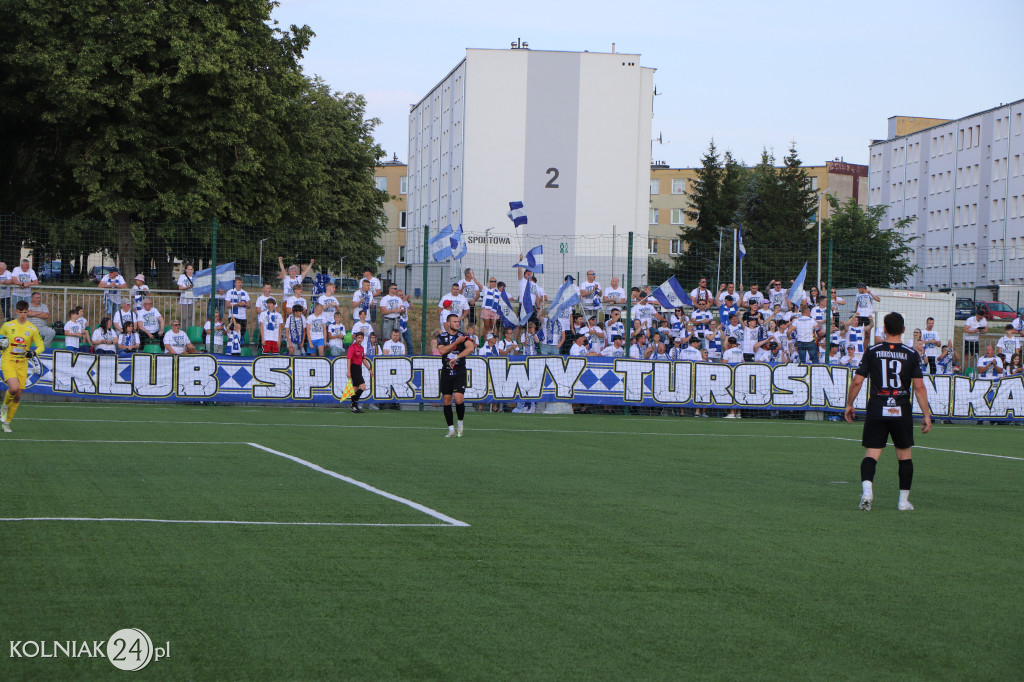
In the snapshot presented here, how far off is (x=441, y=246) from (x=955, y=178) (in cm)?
8227

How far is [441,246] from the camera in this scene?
28141mm

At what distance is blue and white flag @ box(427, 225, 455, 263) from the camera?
90.8 ft

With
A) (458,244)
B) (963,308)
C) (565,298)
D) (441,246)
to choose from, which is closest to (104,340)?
(441,246)

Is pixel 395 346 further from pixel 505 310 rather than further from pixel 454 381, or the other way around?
pixel 454 381

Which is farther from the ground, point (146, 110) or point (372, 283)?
point (146, 110)

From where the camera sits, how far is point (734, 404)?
2670 cm

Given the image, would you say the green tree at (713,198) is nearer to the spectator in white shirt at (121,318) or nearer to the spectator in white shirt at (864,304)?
the spectator in white shirt at (864,304)

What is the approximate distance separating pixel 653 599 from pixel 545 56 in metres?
66.7

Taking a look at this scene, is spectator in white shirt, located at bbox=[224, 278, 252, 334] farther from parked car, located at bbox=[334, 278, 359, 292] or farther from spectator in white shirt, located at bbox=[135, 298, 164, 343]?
parked car, located at bbox=[334, 278, 359, 292]

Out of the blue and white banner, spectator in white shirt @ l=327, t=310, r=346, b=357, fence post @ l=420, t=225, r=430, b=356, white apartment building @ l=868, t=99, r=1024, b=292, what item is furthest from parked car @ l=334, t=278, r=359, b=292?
white apartment building @ l=868, t=99, r=1024, b=292

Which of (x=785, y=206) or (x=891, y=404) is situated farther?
(x=785, y=206)

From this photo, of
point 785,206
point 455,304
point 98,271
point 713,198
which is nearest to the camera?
point 455,304

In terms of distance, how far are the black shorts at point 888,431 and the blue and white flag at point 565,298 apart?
16843 mm

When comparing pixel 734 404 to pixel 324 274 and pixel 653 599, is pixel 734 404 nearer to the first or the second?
pixel 324 274
